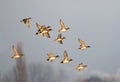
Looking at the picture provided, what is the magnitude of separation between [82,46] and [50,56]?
93 centimetres

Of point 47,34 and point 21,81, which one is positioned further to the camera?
point 21,81

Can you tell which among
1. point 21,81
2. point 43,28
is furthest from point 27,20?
point 21,81

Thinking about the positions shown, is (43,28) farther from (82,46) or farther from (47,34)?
(82,46)

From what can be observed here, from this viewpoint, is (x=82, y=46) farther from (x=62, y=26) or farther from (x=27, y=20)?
(x=27, y=20)

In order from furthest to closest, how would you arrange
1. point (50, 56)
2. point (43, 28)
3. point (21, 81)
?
point (21, 81)
point (50, 56)
point (43, 28)

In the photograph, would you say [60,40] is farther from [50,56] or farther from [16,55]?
[16,55]

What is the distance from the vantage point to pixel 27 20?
1090 centimetres

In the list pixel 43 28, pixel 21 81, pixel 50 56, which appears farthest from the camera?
pixel 21 81

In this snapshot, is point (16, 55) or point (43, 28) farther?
point (16, 55)

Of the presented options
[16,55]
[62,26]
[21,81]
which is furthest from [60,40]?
[21,81]

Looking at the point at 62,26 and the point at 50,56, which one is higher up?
the point at 62,26

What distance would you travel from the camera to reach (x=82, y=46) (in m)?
11.2

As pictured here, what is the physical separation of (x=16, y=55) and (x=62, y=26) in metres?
1.51

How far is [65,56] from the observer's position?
10.9 meters
